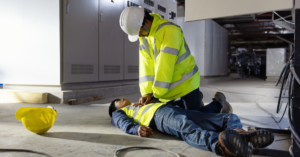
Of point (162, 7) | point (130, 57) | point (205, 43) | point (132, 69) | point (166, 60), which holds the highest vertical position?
point (162, 7)

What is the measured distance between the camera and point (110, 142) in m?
2.37

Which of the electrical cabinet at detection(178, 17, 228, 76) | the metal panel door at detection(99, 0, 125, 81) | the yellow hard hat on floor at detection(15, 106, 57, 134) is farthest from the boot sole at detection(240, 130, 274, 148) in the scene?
the electrical cabinet at detection(178, 17, 228, 76)

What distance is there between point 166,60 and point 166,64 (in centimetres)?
5

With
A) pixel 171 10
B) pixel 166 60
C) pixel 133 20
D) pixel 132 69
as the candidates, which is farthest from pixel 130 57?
pixel 166 60

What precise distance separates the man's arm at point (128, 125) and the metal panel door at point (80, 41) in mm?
2649

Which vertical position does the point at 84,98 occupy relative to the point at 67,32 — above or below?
below

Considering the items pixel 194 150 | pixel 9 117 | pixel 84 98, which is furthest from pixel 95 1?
pixel 194 150

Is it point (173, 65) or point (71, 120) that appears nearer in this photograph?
point (173, 65)

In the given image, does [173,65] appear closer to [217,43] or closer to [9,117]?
[9,117]

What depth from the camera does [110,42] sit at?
6.54 m

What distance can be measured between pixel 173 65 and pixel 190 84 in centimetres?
38

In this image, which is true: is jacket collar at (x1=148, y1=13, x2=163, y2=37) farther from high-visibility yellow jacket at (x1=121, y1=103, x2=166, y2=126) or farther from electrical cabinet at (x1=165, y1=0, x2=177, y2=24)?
electrical cabinet at (x1=165, y1=0, x2=177, y2=24)

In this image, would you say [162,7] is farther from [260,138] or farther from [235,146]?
[235,146]

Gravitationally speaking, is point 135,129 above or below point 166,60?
below
